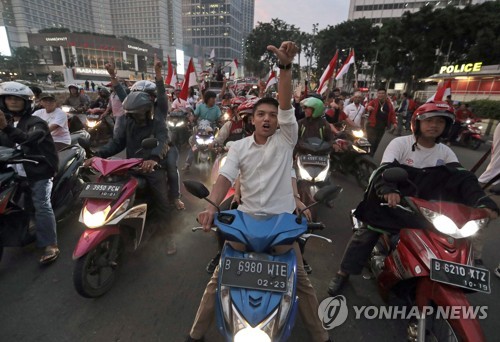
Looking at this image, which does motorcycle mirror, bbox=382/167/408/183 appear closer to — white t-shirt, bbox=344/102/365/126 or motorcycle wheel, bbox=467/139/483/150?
white t-shirt, bbox=344/102/365/126

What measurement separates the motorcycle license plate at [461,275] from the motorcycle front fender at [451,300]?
0.11 m

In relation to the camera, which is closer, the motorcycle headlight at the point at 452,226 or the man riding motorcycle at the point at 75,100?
the motorcycle headlight at the point at 452,226

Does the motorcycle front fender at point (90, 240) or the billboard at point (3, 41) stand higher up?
the billboard at point (3, 41)

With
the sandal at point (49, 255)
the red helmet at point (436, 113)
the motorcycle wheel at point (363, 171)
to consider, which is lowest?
the sandal at point (49, 255)

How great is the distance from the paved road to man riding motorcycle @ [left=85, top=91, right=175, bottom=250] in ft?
1.99

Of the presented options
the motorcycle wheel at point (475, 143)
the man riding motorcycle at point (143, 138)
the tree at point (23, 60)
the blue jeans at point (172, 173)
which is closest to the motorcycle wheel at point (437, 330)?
the man riding motorcycle at point (143, 138)

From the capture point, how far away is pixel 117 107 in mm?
6746

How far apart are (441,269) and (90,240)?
119 inches

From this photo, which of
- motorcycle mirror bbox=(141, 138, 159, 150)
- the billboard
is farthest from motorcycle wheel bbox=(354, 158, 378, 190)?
the billboard

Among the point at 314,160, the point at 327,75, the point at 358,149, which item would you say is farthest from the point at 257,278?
the point at 327,75

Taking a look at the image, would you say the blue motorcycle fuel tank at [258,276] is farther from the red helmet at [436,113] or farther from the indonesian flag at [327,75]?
the indonesian flag at [327,75]

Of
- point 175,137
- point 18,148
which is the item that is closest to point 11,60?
A: point 175,137

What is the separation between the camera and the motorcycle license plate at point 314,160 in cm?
463

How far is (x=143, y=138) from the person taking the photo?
3.79 m
